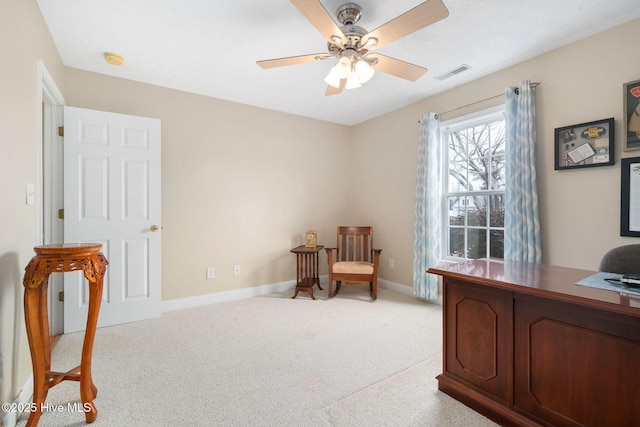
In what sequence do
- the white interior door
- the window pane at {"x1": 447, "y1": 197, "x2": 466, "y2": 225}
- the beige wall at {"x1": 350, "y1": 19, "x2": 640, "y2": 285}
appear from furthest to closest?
the window pane at {"x1": 447, "y1": 197, "x2": 466, "y2": 225}, the white interior door, the beige wall at {"x1": 350, "y1": 19, "x2": 640, "y2": 285}

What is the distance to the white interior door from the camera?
8.81 ft

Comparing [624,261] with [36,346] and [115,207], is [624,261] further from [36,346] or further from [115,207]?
[115,207]

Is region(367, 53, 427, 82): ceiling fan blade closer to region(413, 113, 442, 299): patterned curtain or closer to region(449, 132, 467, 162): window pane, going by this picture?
region(413, 113, 442, 299): patterned curtain

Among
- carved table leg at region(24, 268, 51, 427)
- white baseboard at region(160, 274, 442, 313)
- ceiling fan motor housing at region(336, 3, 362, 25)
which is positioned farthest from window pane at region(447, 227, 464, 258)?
carved table leg at region(24, 268, 51, 427)

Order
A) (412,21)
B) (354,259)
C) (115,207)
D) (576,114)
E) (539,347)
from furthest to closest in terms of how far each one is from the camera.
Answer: (354,259) < (115,207) < (576,114) < (412,21) < (539,347)

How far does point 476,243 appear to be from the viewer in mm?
3229

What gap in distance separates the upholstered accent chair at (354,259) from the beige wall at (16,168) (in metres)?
2.72

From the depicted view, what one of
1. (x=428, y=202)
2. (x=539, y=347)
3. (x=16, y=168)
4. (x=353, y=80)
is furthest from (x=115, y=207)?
(x=539, y=347)

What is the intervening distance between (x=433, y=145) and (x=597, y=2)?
1.71m

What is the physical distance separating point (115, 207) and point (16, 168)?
→ 131 cm

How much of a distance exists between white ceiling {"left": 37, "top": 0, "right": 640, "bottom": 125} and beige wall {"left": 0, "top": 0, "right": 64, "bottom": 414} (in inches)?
18.2

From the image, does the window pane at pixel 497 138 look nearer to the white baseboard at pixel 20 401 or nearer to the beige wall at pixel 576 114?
the beige wall at pixel 576 114

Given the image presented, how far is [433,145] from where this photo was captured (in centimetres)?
345

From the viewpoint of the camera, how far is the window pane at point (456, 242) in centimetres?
339
